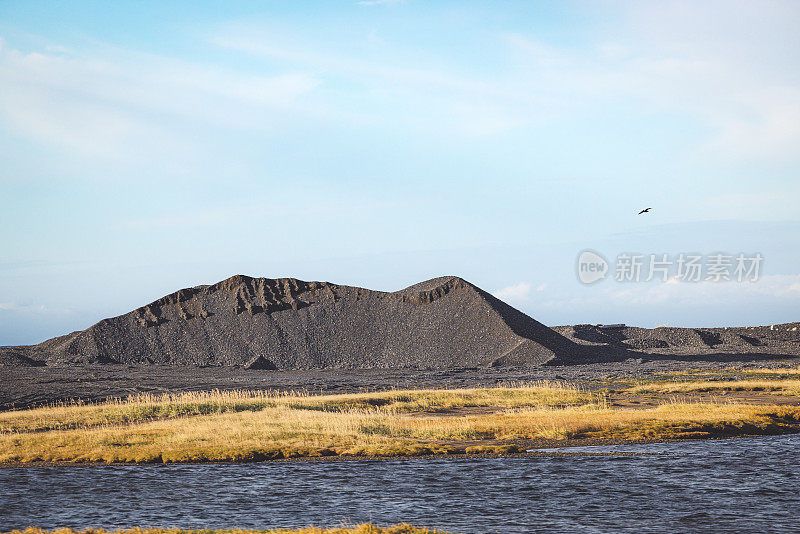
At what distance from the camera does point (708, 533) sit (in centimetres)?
1931

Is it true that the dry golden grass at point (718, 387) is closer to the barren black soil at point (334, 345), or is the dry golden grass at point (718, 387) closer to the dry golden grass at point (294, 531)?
the barren black soil at point (334, 345)

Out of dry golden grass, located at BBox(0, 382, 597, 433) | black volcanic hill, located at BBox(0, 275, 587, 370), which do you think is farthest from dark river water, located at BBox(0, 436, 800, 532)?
black volcanic hill, located at BBox(0, 275, 587, 370)

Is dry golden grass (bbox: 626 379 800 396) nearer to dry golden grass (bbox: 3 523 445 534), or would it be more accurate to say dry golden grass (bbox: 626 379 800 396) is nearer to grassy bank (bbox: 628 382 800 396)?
grassy bank (bbox: 628 382 800 396)

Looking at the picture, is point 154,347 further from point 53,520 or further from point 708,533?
point 708,533

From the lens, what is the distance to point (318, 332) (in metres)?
100

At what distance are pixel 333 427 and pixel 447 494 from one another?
572 inches

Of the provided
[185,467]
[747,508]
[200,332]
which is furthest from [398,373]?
[747,508]

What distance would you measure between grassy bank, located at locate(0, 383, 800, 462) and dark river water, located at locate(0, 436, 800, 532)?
2128mm

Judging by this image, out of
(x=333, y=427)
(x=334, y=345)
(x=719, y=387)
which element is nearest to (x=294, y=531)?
(x=333, y=427)

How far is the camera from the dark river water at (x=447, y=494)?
832 inches

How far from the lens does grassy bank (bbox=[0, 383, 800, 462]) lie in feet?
108

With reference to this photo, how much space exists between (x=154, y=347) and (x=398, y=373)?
36.0 m

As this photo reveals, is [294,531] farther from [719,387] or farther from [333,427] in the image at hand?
[719,387]

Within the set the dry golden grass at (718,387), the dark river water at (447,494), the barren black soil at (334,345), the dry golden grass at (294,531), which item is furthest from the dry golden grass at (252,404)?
the dry golden grass at (294,531)
